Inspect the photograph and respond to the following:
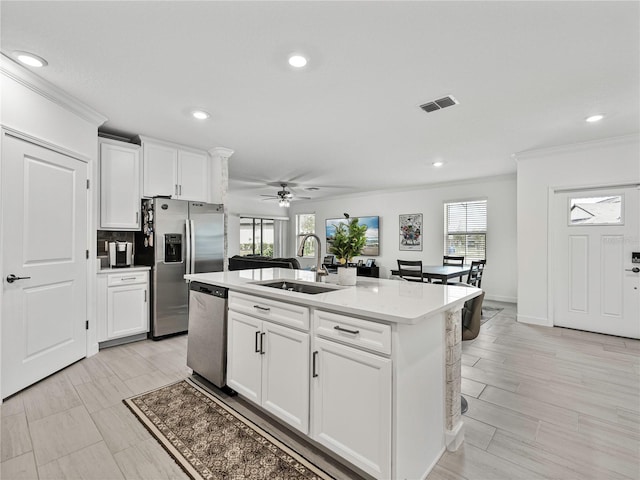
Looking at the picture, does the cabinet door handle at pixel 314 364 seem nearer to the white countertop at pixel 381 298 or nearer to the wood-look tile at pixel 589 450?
the white countertop at pixel 381 298

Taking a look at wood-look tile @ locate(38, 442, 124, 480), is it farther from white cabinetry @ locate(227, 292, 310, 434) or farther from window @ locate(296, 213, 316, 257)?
window @ locate(296, 213, 316, 257)

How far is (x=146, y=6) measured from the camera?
172 cm

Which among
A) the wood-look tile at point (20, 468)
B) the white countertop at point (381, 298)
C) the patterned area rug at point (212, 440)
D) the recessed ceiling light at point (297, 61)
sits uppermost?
the recessed ceiling light at point (297, 61)

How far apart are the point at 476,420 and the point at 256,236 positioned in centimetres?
823

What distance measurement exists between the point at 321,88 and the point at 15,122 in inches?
97.9

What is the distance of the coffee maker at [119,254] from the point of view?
3.68 meters

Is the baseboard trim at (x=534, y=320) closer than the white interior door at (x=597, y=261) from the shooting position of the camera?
No

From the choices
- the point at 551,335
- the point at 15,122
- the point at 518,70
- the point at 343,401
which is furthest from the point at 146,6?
the point at 551,335

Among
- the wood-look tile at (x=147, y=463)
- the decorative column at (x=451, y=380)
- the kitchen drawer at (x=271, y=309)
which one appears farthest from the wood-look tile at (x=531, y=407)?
the wood-look tile at (x=147, y=463)

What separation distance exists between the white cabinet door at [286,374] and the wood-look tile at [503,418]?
1292mm

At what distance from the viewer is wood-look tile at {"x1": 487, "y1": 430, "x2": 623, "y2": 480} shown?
1.63 meters

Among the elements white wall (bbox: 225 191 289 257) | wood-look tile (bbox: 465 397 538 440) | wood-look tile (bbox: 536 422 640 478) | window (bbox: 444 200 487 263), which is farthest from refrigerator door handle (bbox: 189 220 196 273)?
window (bbox: 444 200 487 263)

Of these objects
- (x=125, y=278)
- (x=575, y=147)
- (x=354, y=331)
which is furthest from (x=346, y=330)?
(x=575, y=147)

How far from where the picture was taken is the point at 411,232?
752cm
